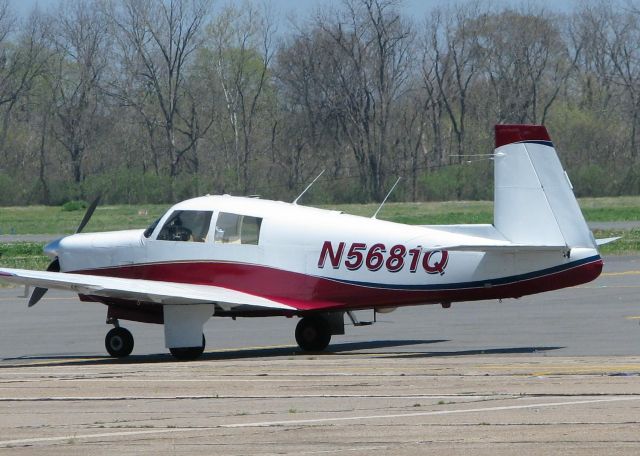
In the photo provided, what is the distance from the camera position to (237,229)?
17.4m

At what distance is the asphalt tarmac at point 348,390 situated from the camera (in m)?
9.27

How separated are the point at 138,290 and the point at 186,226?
1.45m

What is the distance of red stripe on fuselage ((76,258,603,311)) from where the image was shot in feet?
51.9

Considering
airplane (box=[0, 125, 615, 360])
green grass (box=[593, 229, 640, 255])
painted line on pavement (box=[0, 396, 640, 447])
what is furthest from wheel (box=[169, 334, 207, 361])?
green grass (box=[593, 229, 640, 255])

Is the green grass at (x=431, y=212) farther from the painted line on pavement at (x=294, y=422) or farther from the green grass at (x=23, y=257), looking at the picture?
the painted line on pavement at (x=294, y=422)

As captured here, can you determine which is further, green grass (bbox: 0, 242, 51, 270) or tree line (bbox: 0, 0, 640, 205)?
tree line (bbox: 0, 0, 640, 205)

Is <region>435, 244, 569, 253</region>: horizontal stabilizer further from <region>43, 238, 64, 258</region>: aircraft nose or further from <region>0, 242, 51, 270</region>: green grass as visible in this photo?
<region>0, 242, 51, 270</region>: green grass

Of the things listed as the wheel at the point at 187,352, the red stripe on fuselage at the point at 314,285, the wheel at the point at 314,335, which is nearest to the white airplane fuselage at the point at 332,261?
the red stripe on fuselage at the point at 314,285

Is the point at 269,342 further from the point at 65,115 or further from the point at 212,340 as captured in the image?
the point at 65,115

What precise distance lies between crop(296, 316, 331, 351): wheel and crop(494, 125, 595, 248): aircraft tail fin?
3071 mm

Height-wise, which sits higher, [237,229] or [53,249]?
[237,229]

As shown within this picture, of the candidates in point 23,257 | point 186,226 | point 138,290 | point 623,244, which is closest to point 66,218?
point 23,257

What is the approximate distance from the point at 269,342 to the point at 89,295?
9.63 feet

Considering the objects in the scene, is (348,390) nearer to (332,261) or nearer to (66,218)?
(332,261)
